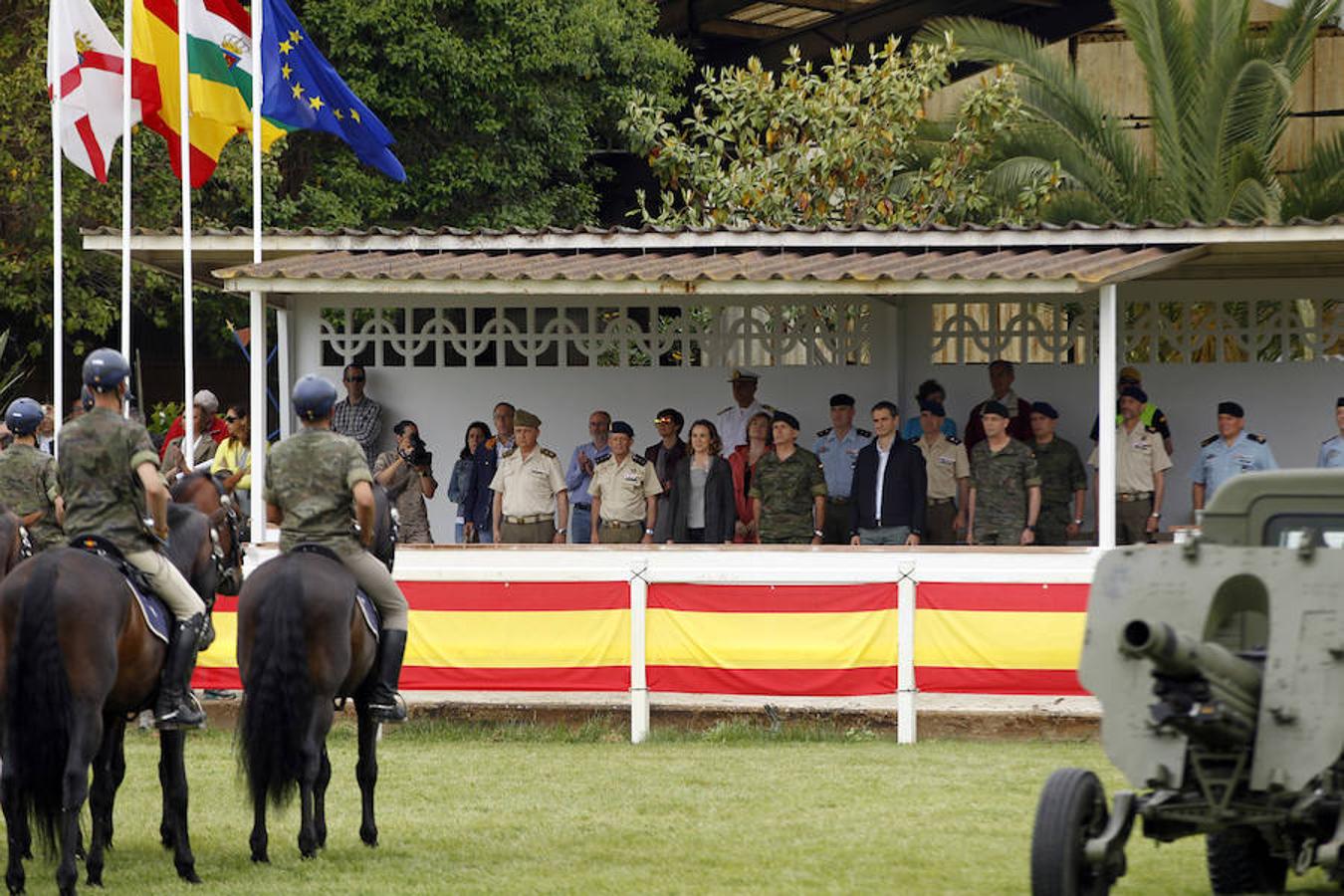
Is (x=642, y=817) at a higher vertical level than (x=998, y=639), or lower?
lower

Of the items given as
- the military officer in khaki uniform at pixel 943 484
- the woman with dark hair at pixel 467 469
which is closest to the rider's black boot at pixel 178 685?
the woman with dark hair at pixel 467 469

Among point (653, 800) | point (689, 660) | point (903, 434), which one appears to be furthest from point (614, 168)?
point (653, 800)

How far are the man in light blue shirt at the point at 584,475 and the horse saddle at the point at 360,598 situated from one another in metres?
6.41

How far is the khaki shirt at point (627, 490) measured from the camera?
1630 cm

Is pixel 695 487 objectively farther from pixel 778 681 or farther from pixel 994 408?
pixel 778 681

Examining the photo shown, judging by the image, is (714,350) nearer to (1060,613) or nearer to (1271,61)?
(1060,613)

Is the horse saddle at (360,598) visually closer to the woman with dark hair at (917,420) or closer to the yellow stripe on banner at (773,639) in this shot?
the yellow stripe on banner at (773,639)

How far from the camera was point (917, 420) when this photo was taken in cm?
1717

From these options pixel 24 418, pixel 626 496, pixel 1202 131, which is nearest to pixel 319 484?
pixel 24 418

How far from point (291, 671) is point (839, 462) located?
7480 millimetres

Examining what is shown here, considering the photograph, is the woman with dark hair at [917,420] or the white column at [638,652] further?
the woman with dark hair at [917,420]

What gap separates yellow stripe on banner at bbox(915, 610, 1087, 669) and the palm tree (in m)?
11.4

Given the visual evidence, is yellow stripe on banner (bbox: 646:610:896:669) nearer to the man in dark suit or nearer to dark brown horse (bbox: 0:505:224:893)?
the man in dark suit

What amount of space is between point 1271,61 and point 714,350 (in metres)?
9.18
